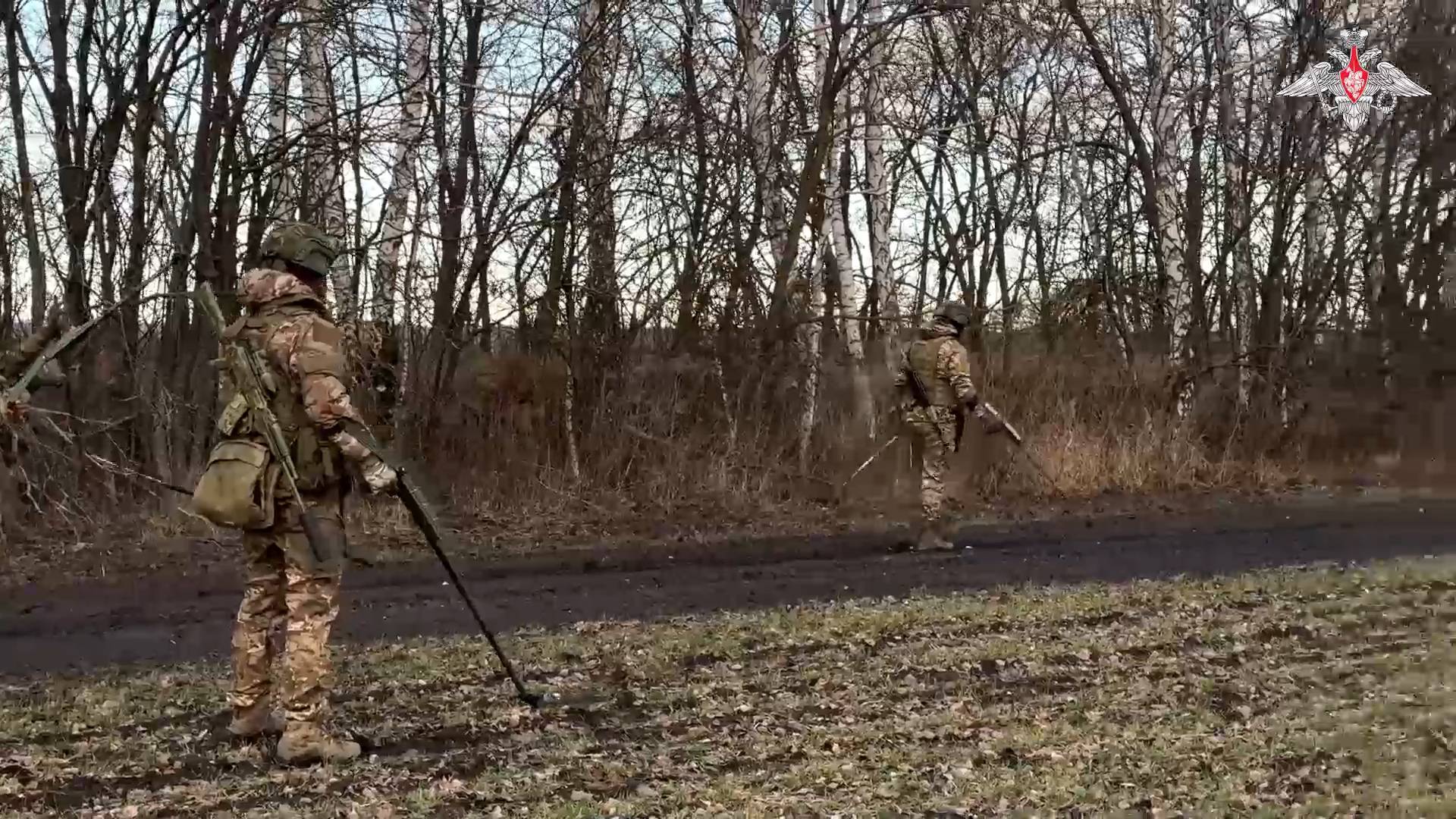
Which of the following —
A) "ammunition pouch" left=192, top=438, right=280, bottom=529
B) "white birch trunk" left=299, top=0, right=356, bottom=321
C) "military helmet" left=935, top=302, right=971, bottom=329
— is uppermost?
"white birch trunk" left=299, top=0, right=356, bottom=321

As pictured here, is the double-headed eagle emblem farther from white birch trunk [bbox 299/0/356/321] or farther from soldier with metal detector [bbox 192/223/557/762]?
soldier with metal detector [bbox 192/223/557/762]

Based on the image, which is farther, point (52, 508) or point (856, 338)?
point (856, 338)

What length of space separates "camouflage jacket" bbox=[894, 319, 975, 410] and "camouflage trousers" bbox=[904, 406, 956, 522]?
109 millimetres

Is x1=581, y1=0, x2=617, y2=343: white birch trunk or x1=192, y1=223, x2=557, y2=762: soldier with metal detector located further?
x1=581, y1=0, x2=617, y2=343: white birch trunk

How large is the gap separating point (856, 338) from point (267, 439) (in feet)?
36.5

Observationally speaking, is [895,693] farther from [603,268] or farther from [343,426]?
[603,268]

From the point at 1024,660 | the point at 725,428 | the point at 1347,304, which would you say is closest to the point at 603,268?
the point at 725,428

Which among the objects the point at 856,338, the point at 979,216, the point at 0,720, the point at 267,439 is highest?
the point at 979,216

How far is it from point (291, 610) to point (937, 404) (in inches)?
291

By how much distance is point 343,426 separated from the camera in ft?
17.0

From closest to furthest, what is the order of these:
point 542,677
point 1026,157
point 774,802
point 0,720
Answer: point 774,802
point 0,720
point 542,677
point 1026,157

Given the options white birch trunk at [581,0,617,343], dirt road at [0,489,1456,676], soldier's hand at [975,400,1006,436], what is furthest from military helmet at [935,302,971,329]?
white birch trunk at [581,0,617,343]

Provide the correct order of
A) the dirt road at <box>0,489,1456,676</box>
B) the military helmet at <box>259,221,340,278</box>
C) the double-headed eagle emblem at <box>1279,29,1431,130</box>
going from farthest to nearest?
the double-headed eagle emblem at <box>1279,29,1431,130</box>
the dirt road at <box>0,489,1456,676</box>
the military helmet at <box>259,221,340,278</box>

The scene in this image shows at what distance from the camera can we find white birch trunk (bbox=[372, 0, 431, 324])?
516 inches
